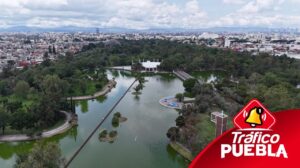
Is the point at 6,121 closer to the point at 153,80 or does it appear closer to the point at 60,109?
the point at 60,109

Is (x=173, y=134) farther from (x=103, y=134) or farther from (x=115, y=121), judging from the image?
(x=115, y=121)

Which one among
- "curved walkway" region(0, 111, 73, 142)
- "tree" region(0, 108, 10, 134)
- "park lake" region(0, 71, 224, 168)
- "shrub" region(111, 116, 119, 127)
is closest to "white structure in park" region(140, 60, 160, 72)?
"park lake" region(0, 71, 224, 168)

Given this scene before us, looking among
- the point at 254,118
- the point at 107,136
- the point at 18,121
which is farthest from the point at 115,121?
the point at 254,118

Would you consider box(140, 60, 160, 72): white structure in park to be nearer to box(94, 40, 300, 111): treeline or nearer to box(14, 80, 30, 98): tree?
box(94, 40, 300, 111): treeline

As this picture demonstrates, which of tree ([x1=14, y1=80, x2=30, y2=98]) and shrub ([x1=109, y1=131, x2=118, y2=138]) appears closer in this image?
shrub ([x1=109, y1=131, x2=118, y2=138])

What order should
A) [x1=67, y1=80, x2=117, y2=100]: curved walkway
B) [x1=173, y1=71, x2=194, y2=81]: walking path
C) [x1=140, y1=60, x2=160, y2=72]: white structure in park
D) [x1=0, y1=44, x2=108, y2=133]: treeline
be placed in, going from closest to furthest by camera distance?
[x1=0, y1=44, x2=108, y2=133]: treeline → [x1=67, y1=80, x2=117, y2=100]: curved walkway → [x1=173, y1=71, x2=194, y2=81]: walking path → [x1=140, y1=60, x2=160, y2=72]: white structure in park

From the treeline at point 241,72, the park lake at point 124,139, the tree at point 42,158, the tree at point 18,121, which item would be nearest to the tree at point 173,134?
the park lake at point 124,139
